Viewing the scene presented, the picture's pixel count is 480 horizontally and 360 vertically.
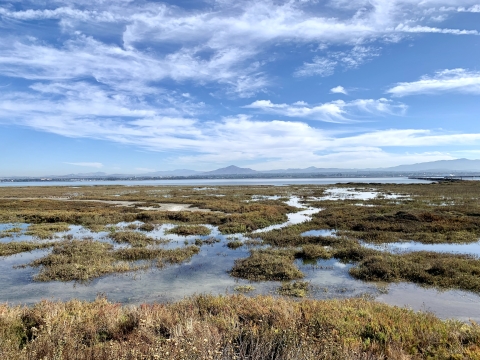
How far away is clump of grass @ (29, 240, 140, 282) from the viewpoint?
14.3 meters

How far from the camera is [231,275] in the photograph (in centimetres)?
1476

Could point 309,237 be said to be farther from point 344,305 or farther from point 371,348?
point 371,348

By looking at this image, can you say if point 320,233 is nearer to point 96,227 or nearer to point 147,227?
point 147,227

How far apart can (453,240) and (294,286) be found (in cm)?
1587

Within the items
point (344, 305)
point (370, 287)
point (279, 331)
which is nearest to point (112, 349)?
point (279, 331)

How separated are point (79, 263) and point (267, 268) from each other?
10178mm

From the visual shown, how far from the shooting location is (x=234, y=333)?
691 centimetres

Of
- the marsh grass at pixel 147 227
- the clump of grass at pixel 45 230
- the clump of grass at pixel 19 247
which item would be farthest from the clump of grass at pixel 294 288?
the clump of grass at pixel 45 230

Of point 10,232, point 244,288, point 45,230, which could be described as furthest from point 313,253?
point 10,232

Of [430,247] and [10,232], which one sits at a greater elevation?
[10,232]

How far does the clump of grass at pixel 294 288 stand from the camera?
39.5ft

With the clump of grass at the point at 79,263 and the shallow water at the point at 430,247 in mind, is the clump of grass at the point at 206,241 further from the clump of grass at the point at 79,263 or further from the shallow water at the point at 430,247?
the shallow water at the point at 430,247

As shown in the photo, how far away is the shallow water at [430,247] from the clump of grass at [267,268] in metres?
7.18

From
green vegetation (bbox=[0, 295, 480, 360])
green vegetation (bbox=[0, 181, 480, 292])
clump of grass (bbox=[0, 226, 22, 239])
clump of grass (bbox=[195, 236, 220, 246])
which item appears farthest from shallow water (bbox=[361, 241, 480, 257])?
clump of grass (bbox=[0, 226, 22, 239])
